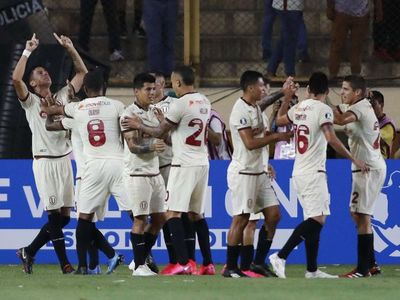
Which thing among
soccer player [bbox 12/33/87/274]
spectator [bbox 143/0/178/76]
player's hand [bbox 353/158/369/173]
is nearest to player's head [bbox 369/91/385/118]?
player's hand [bbox 353/158/369/173]

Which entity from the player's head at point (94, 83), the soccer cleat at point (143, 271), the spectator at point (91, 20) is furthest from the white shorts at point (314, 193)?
the spectator at point (91, 20)

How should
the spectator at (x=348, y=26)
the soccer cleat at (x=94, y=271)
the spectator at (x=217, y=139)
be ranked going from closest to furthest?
the soccer cleat at (x=94, y=271) → the spectator at (x=217, y=139) → the spectator at (x=348, y=26)

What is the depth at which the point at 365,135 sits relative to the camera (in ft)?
50.1

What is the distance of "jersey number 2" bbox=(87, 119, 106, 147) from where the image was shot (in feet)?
48.1

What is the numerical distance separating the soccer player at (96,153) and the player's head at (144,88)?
0.24 meters

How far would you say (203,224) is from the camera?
15.0 m

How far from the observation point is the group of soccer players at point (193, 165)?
14562mm

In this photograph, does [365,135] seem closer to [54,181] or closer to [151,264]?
[151,264]

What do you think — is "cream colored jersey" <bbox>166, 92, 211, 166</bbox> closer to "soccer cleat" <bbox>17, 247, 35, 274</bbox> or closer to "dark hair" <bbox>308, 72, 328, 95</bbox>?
"dark hair" <bbox>308, 72, 328, 95</bbox>

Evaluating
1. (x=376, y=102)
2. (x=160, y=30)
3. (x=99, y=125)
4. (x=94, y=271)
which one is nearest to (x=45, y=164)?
(x=99, y=125)

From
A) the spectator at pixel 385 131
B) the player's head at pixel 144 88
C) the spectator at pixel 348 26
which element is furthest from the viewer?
the spectator at pixel 348 26

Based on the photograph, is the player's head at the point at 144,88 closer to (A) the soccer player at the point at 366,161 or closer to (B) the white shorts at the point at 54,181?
(B) the white shorts at the point at 54,181

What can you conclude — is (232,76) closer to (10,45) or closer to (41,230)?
(10,45)

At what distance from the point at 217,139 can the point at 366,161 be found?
1.67m
